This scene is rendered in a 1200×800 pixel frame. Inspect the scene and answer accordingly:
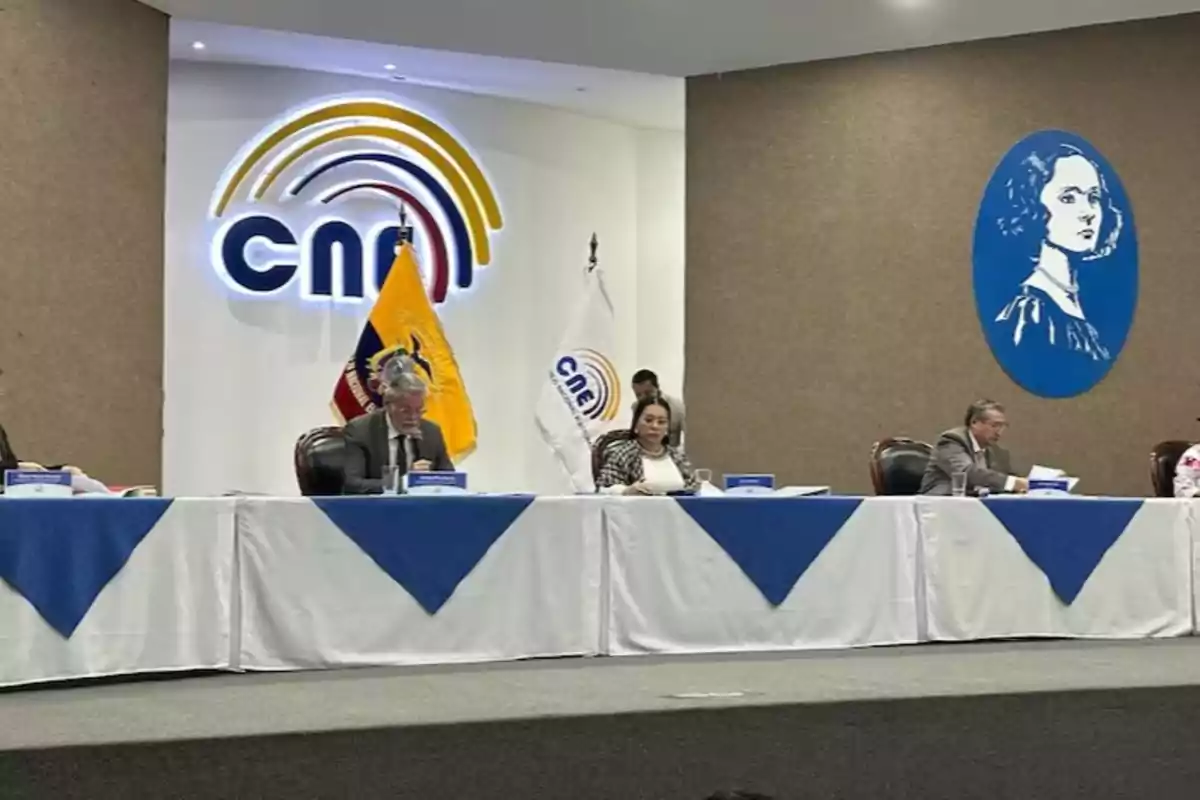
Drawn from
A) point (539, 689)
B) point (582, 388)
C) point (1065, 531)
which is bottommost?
point (539, 689)

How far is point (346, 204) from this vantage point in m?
7.50

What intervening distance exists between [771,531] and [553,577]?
638 millimetres

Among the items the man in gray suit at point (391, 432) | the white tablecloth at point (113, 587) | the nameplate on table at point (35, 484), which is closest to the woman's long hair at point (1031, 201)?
the man in gray suit at point (391, 432)

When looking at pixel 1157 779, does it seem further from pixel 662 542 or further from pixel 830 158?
pixel 830 158

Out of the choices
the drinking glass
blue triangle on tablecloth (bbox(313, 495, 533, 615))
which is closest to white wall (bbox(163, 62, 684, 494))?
the drinking glass

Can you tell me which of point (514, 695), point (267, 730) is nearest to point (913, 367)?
point (514, 695)

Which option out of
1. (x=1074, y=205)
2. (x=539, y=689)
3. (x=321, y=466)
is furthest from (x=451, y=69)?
(x=539, y=689)

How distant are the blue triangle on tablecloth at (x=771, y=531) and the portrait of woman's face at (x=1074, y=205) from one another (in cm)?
331

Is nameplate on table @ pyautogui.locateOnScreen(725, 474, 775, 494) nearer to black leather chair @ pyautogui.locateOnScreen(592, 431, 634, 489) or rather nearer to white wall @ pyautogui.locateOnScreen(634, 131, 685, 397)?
black leather chair @ pyautogui.locateOnScreen(592, 431, 634, 489)

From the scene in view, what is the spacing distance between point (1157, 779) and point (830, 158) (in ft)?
15.5

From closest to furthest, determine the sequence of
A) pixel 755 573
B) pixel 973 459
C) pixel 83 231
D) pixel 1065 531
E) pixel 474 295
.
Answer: pixel 755 573
pixel 1065 531
pixel 973 459
pixel 83 231
pixel 474 295

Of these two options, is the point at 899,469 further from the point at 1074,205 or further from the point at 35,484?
the point at 35,484

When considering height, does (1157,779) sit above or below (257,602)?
below

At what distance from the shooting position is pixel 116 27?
19.7 feet
